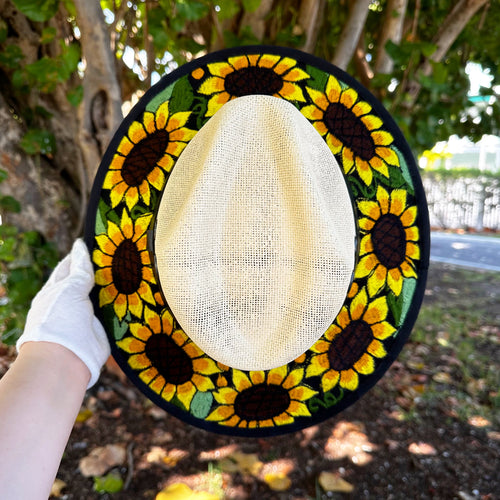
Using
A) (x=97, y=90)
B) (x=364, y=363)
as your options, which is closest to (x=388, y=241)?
(x=364, y=363)

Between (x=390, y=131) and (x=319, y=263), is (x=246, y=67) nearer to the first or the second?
(x=390, y=131)

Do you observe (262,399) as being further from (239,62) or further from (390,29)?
(390,29)

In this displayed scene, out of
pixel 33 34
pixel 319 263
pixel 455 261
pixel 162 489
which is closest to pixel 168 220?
pixel 319 263

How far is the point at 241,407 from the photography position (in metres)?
1.13

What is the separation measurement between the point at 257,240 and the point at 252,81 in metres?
0.43

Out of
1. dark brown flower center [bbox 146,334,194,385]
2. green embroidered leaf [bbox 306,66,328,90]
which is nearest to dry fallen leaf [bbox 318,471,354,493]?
dark brown flower center [bbox 146,334,194,385]

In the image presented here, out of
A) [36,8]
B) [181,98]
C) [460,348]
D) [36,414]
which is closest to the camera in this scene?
[36,414]

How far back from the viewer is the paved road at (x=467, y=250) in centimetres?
604

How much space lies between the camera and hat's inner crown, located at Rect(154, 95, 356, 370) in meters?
0.84

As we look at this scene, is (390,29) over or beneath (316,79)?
over

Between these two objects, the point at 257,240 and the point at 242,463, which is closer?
the point at 257,240

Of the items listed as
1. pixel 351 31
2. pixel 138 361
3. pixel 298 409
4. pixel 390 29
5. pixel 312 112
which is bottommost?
pixel 298 409

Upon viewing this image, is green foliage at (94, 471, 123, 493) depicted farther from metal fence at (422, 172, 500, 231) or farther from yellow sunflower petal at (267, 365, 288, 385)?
metal fence at (422, 172, 500, 231)

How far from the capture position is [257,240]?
88 centimetres
